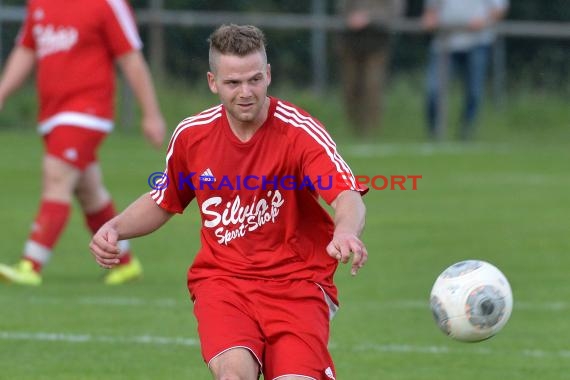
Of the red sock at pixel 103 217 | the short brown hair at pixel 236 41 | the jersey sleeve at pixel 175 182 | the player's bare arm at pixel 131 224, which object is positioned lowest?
the red sock at pixel 103 217

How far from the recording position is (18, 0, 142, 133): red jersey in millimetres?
9617

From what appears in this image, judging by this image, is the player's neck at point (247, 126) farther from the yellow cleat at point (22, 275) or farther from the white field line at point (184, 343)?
the yellow cleat at point (22, 275)

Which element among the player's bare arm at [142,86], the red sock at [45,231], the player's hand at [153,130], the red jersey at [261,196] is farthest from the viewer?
the red sock at [45,231]

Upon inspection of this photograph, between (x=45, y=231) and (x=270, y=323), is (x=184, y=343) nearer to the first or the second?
(x=45, y=231)

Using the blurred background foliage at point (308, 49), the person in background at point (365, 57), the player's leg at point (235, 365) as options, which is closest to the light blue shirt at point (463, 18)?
the person in background at point (365, 57)

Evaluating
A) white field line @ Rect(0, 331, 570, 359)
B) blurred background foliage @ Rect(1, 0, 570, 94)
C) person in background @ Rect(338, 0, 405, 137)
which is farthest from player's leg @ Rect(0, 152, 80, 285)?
blurred background foliage @ Rect(1, 0, 570, 94)

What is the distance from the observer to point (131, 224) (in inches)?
228

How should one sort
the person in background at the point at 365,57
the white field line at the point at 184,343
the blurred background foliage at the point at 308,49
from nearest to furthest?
the white field line at the point at 184,343 → the person in background at the point at 365,57 → the blurred background foliage at the point at 308,49

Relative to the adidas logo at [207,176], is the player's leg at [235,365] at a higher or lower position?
lower

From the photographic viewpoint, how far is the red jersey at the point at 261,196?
5590 millimetres

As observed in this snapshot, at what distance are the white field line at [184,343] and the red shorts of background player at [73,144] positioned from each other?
6.10ft

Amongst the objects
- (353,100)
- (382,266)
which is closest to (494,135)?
(353,100)

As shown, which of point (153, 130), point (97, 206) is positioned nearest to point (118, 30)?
point (153, 130)

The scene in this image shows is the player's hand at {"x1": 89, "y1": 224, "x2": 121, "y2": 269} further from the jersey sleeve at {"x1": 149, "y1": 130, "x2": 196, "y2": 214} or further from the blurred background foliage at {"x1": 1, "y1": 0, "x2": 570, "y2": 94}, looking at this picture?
the blurred background foliage at {"x1": 1, "y1": 0, "x2": 570, "y2": 94}
